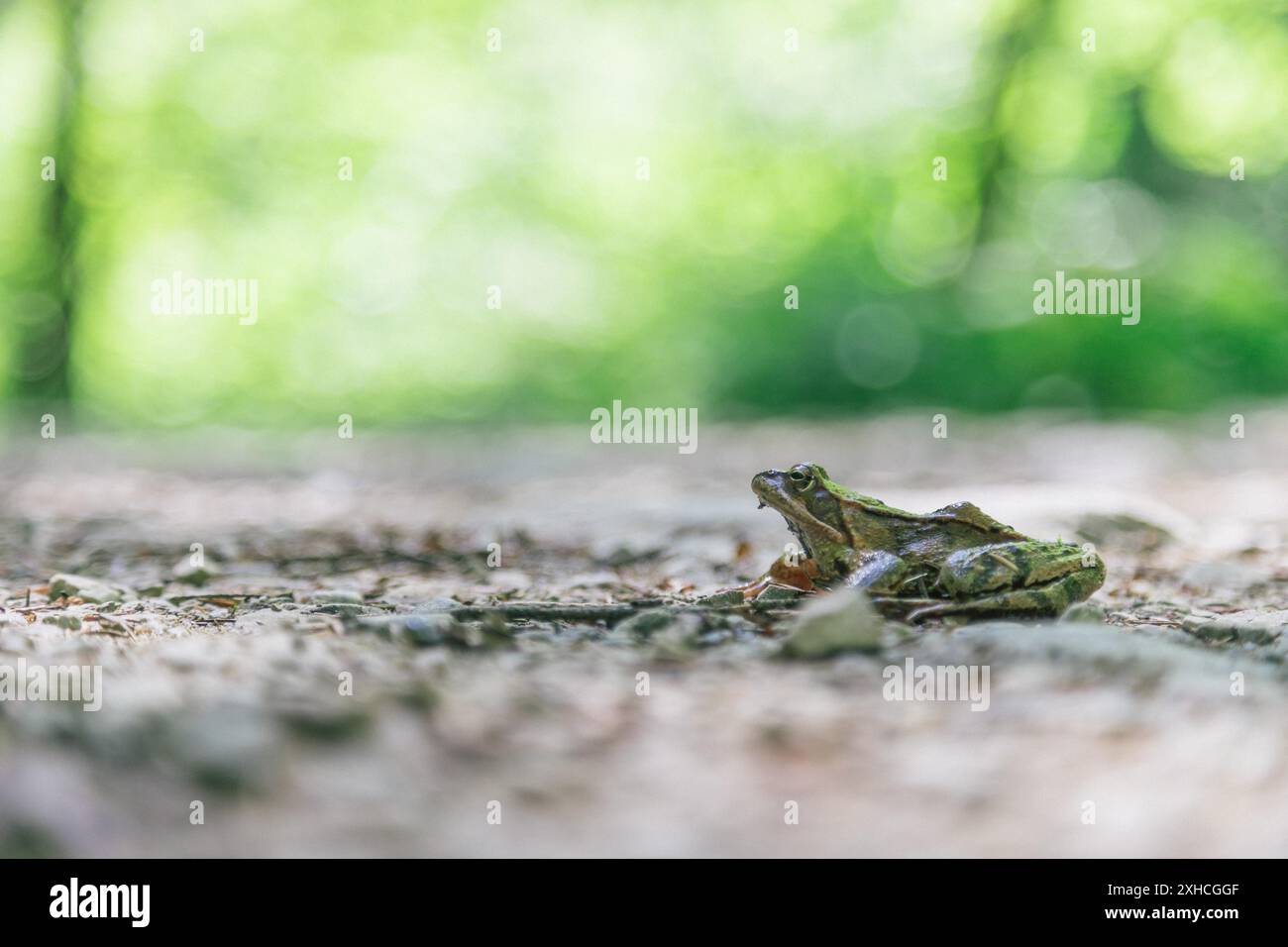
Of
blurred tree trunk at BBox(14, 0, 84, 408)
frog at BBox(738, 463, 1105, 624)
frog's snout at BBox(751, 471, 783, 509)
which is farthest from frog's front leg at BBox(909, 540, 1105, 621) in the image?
blurred tree trunk at BBox(14, 0, 84, 408)

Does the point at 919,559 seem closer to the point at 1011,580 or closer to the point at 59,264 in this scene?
the point at 1011,580

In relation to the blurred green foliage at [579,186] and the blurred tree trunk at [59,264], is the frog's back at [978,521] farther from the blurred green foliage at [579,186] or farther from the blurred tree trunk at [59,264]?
the blurred tree trunk at [59,264]

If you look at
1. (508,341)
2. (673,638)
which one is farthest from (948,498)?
(508,341)

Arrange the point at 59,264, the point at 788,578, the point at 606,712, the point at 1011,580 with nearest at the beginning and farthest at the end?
the point at 606,712 < the point at 1011,580 < the point at 788,578 < the point at 59,264

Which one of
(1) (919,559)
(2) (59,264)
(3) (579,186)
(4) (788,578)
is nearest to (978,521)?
(1) (919,559)

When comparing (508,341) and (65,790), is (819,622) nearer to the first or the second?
(65,790)

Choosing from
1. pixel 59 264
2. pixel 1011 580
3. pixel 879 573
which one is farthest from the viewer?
pixel 59 264

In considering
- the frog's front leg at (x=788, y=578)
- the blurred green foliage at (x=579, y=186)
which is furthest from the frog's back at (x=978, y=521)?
the blurred green foliage at (x=579, y=186)
